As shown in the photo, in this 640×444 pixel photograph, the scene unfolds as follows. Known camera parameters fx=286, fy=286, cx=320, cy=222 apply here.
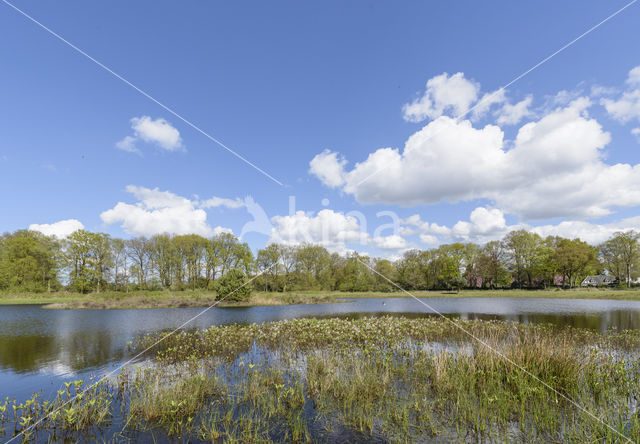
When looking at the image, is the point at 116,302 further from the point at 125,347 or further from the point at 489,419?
the point at 489,419

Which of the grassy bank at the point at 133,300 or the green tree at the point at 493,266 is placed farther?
the green tree at the point at 493,266

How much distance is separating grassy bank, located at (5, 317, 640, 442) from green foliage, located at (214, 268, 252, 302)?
30883 mm

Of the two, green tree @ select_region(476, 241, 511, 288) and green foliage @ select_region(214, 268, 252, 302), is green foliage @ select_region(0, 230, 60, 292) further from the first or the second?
green tree @ select_region(476, 241, 511, 288)

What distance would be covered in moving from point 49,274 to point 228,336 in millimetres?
58429

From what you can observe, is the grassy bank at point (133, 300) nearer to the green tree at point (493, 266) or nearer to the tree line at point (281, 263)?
the tree line at point (281, 263)

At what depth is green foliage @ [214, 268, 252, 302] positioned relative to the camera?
137 ft

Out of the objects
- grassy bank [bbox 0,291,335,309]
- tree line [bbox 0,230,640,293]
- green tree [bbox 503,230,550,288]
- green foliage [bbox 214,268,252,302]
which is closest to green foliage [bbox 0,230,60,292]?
tree line [bbox 0,230,640,293]

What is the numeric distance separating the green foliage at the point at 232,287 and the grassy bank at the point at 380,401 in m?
30.9

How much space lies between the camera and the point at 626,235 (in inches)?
2584

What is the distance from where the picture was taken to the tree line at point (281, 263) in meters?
52.4

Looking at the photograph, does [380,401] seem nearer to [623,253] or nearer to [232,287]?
[232,287]

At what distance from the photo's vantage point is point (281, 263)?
69.9 meters

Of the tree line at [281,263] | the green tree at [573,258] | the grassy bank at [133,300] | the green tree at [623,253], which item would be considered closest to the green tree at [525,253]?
the tree line at [281,263]

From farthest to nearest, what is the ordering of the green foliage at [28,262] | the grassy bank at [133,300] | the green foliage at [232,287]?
the green foliage at [28,262]
the green foliage at [232,287]
the grassy bank at [133,300]
